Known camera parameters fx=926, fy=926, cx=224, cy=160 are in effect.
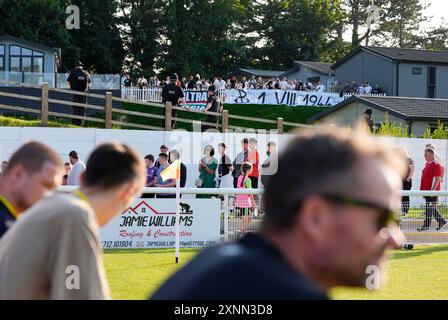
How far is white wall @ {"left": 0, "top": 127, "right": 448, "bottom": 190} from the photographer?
25.9m

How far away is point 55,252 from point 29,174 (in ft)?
3.01

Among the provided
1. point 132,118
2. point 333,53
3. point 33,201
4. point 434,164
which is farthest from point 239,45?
point 33,201

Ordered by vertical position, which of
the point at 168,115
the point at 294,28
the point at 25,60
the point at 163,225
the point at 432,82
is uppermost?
the point at 294,28

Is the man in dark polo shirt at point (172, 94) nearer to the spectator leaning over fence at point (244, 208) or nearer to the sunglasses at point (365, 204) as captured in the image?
the spectator leaning over fence at point (244, 208)

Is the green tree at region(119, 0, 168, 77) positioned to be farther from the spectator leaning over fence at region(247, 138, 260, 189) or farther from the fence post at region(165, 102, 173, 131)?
the spectator leaning over fence at region(247, 138, 260, 189)

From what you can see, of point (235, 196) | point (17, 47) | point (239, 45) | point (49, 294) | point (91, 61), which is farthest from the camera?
point (239, 45)

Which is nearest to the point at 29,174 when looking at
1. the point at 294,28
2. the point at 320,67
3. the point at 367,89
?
the point at 367,89

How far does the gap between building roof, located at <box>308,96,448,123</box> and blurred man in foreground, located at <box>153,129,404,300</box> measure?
1556 inches

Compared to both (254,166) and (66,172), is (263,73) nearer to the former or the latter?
(254,166)

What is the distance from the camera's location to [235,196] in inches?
645

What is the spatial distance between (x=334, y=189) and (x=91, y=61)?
221ft

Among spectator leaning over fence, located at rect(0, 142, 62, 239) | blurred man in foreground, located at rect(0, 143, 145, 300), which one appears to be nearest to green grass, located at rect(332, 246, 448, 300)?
spectator leaning over fence, located at rect(0, 142, 62, 239)

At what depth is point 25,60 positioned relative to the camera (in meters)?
50.2

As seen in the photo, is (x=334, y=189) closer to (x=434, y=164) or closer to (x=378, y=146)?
(x=378, y=146)
